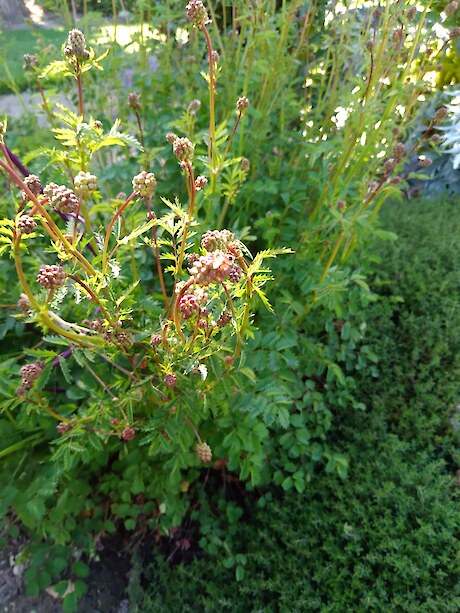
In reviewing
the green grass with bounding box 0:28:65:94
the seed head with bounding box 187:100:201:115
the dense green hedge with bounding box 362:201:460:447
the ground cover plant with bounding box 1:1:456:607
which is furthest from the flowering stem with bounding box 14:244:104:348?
the dense green hedge with bounding box 362:201:460:447

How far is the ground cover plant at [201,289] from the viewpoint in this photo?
1.04 m

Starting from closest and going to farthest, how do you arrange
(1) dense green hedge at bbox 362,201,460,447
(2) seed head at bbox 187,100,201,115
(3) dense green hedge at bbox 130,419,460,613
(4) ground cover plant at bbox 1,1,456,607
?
(4) ground cover plant at bbox 1,1,456,607
(2) seed head at bbox 187,100,201,115
(3) dense green hedge at bbox 130,419,460,613
(1) dense green hedge at bbox 362,201,460,447

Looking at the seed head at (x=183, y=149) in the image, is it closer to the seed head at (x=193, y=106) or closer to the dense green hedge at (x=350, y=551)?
the seed head at (x=193, y=106)

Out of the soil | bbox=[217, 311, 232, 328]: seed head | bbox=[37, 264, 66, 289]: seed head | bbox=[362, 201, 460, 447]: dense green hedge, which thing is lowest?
the soil

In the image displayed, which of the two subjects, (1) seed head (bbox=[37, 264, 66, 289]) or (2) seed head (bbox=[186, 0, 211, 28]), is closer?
(1) seed head (bbox=[37, 264, 66, 289])

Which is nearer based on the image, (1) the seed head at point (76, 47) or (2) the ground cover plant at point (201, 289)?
(1) the seed head at point (76, 47)

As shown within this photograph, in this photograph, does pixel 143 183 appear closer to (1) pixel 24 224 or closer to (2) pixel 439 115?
(1) pixel 24 224

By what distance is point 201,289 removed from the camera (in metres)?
0.82

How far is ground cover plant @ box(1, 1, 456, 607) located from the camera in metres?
1.04

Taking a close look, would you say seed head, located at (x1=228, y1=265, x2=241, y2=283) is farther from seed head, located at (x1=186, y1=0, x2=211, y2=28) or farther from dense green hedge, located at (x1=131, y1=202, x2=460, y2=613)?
dense green hedge, located at (x1=131, y1=202, x2=460, y2=613)

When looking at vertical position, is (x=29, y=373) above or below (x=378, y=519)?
above

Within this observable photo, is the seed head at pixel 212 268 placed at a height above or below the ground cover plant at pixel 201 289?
above

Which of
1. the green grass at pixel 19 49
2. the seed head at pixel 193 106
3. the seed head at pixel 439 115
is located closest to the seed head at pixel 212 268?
the seed head at pixel 193 106

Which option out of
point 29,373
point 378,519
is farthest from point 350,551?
point 29,373
